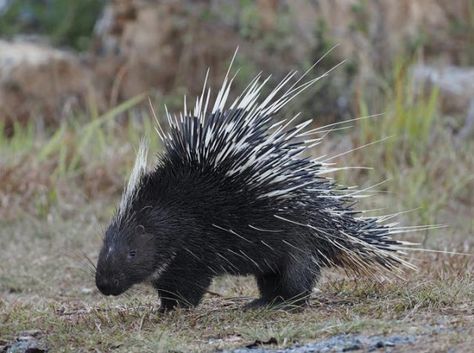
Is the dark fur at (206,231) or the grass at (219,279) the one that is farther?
the dark fur at (206,231)

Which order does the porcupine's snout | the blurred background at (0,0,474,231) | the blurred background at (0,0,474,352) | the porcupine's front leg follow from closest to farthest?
the porcupine's snout → the porcupine's front leg → the blurred background at (0,0,474,352) → the blurred background at (0,0,474,231)

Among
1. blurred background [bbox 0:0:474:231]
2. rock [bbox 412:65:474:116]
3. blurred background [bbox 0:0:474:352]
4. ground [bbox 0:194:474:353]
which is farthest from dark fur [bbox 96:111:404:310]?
rock [bbox 412:65:474:116]

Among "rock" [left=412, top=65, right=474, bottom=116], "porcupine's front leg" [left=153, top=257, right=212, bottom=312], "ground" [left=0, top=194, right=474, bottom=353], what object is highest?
"rock" [left=412, top=65, right=474, bottom=116]

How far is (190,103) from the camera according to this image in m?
14.4

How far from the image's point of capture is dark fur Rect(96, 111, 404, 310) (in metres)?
5.99

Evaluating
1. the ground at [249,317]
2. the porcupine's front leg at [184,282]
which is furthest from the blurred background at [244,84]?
the porcupine's front leg at [184,282]

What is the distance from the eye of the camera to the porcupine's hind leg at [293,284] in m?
6.10

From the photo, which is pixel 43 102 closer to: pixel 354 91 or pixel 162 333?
pixel 354 91

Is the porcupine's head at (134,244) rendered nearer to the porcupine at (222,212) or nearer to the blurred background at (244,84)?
the porcupine at (222,212)

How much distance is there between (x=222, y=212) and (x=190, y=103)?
8.45 m

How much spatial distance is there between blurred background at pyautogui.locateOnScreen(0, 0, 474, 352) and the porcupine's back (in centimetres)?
65

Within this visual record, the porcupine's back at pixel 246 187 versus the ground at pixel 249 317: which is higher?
the porcupine's back at pixel 246 187

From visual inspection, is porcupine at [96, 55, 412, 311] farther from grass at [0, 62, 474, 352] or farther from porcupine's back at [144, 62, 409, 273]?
grass at [0, 62, 474, 352]

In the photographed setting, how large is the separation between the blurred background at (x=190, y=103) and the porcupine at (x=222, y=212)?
0.47 meters
